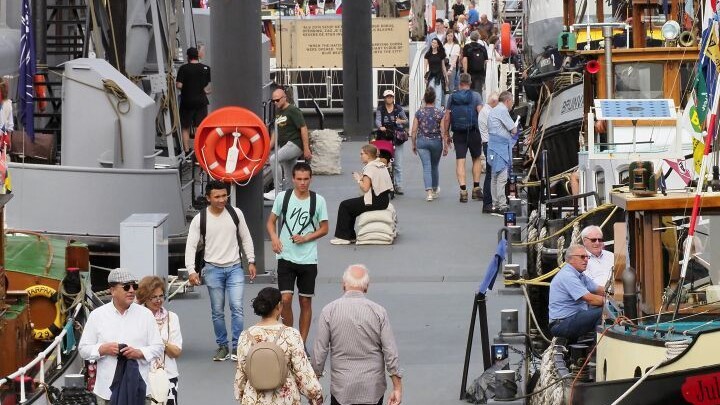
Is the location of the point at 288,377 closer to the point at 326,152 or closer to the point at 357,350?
the point at 357,350

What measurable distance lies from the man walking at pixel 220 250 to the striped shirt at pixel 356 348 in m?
3.51

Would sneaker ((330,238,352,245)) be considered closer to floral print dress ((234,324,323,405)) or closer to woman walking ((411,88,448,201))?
woman walking ((411,88,448,201))

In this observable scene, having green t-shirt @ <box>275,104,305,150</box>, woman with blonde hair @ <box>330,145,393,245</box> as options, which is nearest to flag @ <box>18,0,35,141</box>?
green t-shirt @ <box>275,104,305,150</box>

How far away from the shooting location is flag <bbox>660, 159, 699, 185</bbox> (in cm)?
1487

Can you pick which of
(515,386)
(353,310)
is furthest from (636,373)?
(515,386)

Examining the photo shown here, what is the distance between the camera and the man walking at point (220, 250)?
47.8 ft

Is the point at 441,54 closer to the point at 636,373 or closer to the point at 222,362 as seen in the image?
the point at 222,362

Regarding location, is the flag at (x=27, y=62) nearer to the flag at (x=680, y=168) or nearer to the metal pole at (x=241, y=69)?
the metal pole at (x=241, y=69)

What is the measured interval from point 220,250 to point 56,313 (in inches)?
59.1

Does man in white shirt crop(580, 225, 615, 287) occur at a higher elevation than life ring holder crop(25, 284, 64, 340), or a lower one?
higher

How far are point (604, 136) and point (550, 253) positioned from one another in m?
2.24

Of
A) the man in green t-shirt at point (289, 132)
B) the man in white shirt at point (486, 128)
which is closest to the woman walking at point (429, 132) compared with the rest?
the man in white shirt at point (486, 128)

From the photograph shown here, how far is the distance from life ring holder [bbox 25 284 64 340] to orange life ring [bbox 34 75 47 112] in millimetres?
8812

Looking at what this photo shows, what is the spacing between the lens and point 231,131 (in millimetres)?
16984
